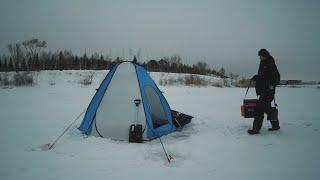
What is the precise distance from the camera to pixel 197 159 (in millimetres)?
4988

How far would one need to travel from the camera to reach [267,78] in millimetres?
6621

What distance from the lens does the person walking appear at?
6.59 metres

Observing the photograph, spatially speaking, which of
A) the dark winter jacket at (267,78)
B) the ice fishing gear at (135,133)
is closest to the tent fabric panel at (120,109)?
the ice fishing gear at (135,133)

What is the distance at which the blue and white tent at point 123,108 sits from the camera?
6.39 meters

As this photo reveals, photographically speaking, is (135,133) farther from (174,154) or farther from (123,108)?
(174,154)

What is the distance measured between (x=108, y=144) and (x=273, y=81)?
166 inches

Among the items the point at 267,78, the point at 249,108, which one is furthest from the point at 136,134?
the point at 267,78

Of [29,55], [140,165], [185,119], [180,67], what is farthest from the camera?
[180,67]

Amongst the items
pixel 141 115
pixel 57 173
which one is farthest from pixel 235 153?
pixel 57 173

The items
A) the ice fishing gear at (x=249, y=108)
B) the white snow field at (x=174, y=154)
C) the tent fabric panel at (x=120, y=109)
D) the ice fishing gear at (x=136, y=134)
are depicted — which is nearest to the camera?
the white snow field at (x=174, y=154)

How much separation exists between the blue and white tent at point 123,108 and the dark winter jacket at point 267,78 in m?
2.58

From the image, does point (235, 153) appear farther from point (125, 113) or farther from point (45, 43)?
point (45, 43)

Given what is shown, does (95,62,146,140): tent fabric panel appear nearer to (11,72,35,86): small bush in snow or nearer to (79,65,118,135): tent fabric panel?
(79,65,118,135): tent fabric panel

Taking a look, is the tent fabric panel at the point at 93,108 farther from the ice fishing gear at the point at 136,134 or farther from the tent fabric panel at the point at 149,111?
the ice fishing gear at the point at 136,134
